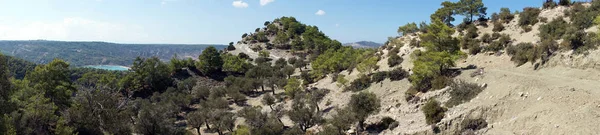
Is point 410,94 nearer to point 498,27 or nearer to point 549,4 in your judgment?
point 498,27

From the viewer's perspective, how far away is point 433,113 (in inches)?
1084

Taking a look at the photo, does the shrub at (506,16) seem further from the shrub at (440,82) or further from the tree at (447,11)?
the shrub at (440,82)

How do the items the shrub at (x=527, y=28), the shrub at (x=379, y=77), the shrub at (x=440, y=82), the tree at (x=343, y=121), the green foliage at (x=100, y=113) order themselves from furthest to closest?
the shrub at (x=379, y=77) < the shrub at (x=527, y=28) < the shrub at (x=440, y=82) < the green foliage at (x=100, y=113) < the tree at (x=343, y=121)

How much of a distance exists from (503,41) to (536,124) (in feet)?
77.5

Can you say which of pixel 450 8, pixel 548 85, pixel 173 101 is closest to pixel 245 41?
pixel 173 101

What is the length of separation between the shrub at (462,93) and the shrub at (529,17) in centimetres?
2187

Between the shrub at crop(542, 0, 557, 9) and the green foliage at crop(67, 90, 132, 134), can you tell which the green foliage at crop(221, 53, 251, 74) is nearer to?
the green foliage at crop(67, 90, 132, 134)

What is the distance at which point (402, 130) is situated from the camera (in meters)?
28.7

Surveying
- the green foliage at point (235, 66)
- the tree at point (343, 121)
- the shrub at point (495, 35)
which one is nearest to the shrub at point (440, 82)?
the tree at point (343, 121)

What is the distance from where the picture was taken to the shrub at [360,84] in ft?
155

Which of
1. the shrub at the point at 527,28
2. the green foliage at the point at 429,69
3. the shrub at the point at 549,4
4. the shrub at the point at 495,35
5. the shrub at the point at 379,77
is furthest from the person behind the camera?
the shrub at the point at 549,4

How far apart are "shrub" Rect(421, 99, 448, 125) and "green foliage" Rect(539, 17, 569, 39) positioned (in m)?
16.9

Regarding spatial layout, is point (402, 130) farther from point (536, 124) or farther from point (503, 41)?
point (503, 41)

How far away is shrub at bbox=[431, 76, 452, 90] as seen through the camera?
111 feet
